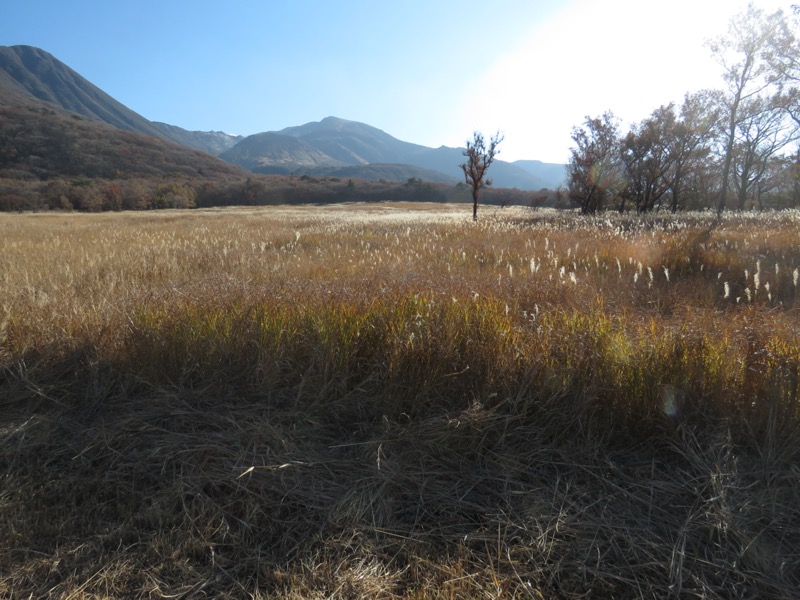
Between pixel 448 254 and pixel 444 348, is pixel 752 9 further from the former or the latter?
pixel 444 348

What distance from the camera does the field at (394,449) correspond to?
1.36 meters

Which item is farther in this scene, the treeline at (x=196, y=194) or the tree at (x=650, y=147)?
the treeline at (x=196, y=194)

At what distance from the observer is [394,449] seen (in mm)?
1914

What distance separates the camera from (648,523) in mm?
1517

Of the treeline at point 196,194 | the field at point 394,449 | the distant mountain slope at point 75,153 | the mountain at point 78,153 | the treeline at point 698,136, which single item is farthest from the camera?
the distant mountain slope at point 75,153

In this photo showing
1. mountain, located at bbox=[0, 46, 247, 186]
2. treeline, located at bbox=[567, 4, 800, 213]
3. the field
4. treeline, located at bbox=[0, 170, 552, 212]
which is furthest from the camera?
mountain, located at bbox=[0, 46, 247, 186]

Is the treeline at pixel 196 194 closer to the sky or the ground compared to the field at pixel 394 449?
closer to the sky

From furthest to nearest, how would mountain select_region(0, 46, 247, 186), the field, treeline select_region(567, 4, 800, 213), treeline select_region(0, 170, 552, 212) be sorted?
mountain select_region(0, 46, 247, 186) < treeline select_region(0, 170, 552, 212) < treeline select_region(567, 4, 800, 213) < the field

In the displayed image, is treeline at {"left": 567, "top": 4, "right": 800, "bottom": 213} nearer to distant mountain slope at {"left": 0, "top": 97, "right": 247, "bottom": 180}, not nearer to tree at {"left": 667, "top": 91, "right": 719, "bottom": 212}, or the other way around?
tree at {"left": 667, "top": 91, "right": 719, "bottom": 212}

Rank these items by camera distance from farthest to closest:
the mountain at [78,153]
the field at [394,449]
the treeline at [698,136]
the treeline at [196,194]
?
the mountain at [78,153] → the treeline at [196,194] → the treeline at [698,136] → the field at [394,449]

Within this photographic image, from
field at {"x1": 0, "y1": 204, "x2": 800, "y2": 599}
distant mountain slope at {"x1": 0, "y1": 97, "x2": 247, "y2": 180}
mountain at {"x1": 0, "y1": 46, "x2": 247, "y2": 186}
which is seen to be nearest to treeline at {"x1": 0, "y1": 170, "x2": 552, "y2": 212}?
mountain at {"x1": 0, "y1": 46, "x2": 247, "y2": 186}

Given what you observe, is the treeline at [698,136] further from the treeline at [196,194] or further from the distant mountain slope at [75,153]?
the distant mountain slope at [75,153]

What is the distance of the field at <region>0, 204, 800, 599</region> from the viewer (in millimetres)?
1361

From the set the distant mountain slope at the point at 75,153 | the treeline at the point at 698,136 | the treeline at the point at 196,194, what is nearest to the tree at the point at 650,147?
the treeline at the point at 698,136
